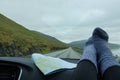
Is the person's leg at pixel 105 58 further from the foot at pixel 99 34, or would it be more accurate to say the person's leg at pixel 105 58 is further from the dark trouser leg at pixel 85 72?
the dark trouser leg at pixel 85 72

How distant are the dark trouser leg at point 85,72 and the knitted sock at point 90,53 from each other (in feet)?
0.28

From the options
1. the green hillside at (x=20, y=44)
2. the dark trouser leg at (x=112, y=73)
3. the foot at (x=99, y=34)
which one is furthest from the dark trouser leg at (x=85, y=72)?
the green hillside at (x=20, y=44)

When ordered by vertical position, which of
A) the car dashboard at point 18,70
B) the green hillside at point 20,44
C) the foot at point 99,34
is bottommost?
the green hillside at point 20,44

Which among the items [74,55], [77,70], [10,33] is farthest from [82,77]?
[10,33]

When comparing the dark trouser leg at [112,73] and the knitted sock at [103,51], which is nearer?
the dark trouser leg at [112,73]

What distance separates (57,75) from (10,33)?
8249 centimetres

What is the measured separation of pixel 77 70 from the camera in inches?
164

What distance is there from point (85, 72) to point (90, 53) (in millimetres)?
359

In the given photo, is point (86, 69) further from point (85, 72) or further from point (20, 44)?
point (20, 44)

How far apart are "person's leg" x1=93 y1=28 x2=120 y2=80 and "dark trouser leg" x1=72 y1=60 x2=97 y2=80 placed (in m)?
0.12

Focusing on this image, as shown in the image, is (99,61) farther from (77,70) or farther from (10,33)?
(10,33)

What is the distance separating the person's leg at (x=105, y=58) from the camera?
4.19m

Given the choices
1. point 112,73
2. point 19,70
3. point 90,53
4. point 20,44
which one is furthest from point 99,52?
point 20,44

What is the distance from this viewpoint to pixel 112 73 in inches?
165
